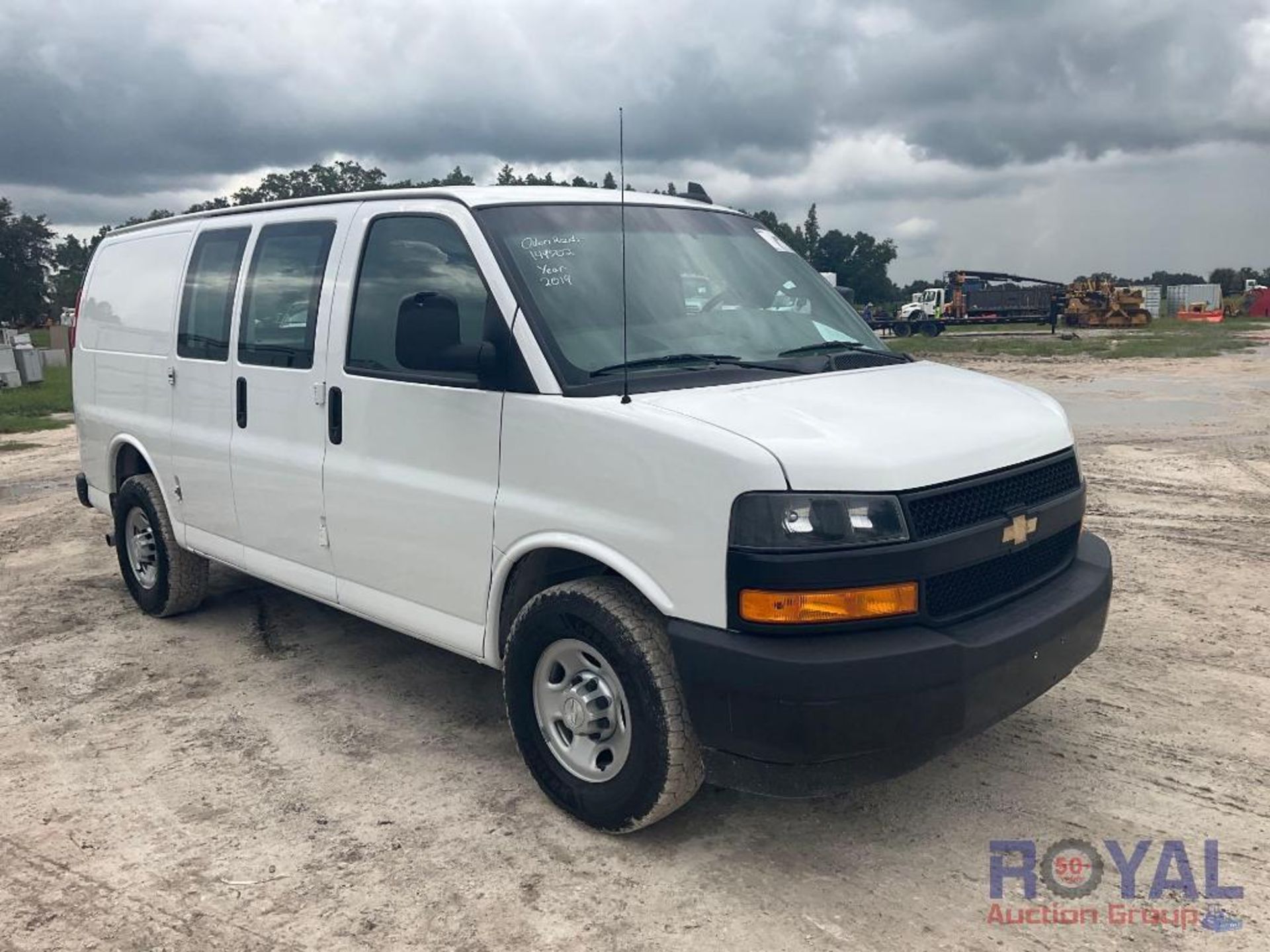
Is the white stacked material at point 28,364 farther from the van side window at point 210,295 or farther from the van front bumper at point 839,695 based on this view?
the van front bumper at point 839,695

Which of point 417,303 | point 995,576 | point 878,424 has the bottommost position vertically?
point 995,576

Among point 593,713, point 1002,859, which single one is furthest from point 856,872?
point 593,713

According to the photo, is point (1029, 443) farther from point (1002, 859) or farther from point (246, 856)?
point (246, 856)

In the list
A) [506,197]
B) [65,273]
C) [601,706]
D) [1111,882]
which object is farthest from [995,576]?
[65,273]

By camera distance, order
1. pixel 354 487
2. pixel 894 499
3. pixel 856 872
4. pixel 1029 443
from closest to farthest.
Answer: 1. pixel 894 499
2. pixel 856 872
3. pixel 1029 443
4. pixel 354 487

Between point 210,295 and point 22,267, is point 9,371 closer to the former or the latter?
point 210,295

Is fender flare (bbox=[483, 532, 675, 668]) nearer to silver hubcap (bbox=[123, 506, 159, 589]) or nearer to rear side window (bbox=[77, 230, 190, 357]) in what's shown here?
rear side window (bbox=[77, 230, 190, 357])

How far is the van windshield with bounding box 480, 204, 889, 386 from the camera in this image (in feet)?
12.3

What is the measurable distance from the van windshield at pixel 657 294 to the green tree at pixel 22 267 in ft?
263

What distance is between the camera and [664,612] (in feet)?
10.6

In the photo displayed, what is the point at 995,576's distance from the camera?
3.42 m

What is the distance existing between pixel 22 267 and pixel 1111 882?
83.6m

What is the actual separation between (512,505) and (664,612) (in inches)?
30.2

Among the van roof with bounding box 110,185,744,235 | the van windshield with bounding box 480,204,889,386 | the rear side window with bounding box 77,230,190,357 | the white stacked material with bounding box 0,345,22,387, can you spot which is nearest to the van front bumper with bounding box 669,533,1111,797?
the van windshield with bounding box 480,204,889,386
